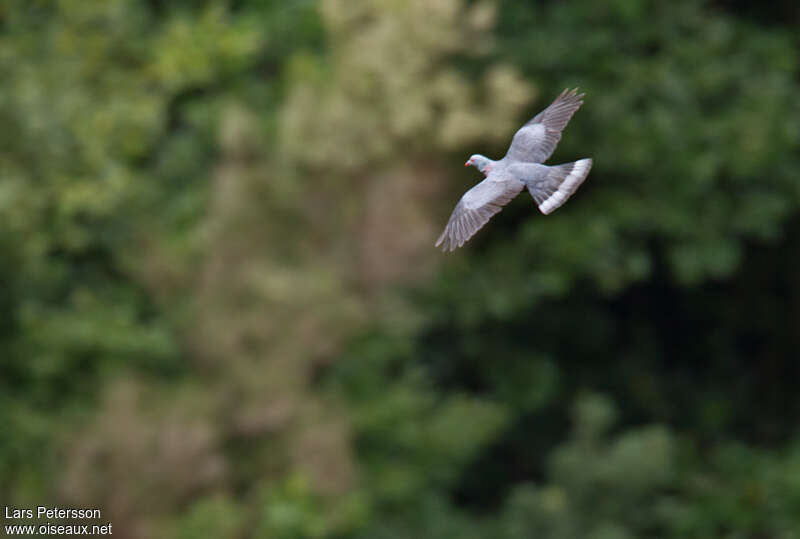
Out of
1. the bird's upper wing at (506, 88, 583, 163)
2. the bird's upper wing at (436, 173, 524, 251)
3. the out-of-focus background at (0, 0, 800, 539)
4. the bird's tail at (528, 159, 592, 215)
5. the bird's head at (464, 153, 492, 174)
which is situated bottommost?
the bird's tail at (528, 159, 592, 215)

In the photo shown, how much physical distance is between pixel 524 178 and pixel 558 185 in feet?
0.53

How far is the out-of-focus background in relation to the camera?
8.27 metres

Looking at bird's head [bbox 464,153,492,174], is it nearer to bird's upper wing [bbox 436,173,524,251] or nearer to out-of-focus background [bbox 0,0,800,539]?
bird's upper wing [bbox 436,173,524,251]

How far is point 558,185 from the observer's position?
13.1ft

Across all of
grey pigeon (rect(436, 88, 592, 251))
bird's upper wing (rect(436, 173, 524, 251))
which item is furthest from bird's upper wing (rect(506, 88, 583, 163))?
bird's upper wing (rect(436, 173, 524, 251))

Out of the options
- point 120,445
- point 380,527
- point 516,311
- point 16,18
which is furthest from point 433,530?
point 16,18

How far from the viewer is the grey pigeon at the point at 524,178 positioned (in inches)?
157

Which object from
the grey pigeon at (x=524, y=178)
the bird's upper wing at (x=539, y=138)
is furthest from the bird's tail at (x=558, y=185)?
the bird's upper wing at (x=539, y=138)

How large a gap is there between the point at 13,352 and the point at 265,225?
2.09 meters

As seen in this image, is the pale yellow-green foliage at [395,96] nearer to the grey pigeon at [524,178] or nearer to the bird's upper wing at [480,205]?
the grey pigeon at [524,178]

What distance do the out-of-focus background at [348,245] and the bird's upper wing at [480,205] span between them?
12.1ft

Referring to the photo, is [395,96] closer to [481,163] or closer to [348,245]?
[348,245]

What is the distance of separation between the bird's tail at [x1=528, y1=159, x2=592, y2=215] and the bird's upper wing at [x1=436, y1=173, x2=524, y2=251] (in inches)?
3.4

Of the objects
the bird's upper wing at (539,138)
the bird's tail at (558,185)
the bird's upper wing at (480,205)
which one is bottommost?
the bird's tail at (558,185)
